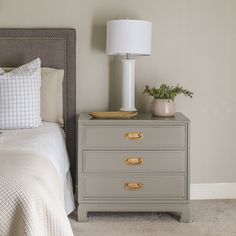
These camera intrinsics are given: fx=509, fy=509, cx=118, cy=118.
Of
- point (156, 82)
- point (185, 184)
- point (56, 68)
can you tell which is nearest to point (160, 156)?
point (185, 184)

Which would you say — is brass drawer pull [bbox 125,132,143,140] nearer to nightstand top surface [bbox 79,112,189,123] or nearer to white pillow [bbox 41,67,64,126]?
nightstand top surface [bbox 79,112,189,123]

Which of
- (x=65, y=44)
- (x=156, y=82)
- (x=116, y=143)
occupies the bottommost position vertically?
(x=116, y=143)

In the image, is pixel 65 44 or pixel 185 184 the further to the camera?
pixel 65 44

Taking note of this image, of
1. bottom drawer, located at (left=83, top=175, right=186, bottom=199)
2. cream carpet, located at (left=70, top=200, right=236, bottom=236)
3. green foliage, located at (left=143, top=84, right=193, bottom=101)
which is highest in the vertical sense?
green foliage, located at (left=143, top=84, right=193, bottom=101)

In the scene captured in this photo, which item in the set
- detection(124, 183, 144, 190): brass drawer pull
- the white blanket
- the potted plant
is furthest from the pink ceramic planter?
the white blanket

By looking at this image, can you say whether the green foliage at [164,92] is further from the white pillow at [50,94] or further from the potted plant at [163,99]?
the white pillow at [50,94]

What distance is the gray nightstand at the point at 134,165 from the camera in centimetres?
334

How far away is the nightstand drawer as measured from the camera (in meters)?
3.36

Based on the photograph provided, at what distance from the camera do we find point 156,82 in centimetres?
382

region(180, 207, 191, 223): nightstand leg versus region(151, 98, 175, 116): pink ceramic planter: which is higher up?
region(151, 98, 175, 116): pink ceramic planter

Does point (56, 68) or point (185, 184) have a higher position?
point (56, 68)

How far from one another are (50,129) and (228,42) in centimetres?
152

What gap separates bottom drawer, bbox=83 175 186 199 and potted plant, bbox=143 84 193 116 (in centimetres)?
46

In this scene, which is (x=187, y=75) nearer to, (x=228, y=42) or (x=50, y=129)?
(x=228, y=42)
